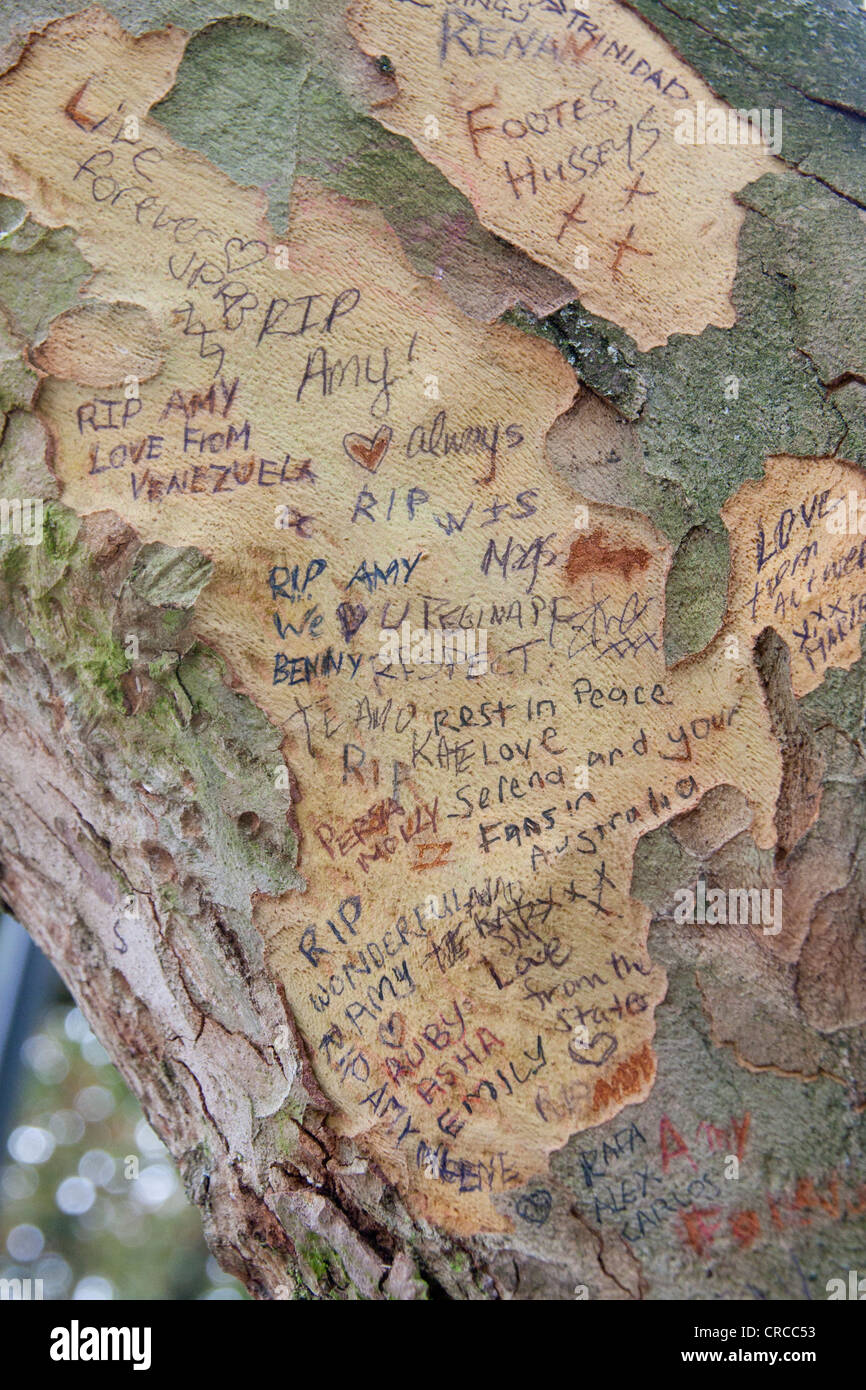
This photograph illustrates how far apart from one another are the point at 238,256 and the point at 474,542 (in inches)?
15.4

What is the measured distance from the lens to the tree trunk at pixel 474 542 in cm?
112

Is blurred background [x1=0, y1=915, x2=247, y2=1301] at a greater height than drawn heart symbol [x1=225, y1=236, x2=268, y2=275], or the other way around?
drawn heart symbol [x1=225, y1=236, x2=268, y2=275]

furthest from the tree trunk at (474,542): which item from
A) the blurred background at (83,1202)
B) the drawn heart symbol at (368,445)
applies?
the blurred background at (83,1202)

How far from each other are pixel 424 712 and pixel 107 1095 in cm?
548

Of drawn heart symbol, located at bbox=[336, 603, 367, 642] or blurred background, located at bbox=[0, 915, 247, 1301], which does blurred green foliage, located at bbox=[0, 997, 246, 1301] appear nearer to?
blurred background, located at bbox=[0, 915, 247, 1301]

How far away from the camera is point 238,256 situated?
1148 millimetres

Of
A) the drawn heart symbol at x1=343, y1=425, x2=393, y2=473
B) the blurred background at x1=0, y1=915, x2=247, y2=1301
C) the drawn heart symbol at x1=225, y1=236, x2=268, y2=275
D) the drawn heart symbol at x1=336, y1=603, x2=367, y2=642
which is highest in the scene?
the drawn heart symbol at x1=225, y1=236, x2=268, y2=275

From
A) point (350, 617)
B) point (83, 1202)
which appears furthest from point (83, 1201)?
point (350, 617)

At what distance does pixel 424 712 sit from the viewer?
1150 millimetres

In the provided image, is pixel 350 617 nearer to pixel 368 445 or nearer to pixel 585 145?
pixel 368 445

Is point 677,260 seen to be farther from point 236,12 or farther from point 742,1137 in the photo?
point 742,1137

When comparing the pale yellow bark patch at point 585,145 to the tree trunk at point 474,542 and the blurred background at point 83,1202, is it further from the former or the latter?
the blurred background at point 83,1202

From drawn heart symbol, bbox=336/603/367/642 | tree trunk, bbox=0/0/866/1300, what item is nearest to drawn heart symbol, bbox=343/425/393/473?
tree trunk, bbox=0/0/866/1300

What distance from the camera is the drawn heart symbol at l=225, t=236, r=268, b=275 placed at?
1147 millimetres
